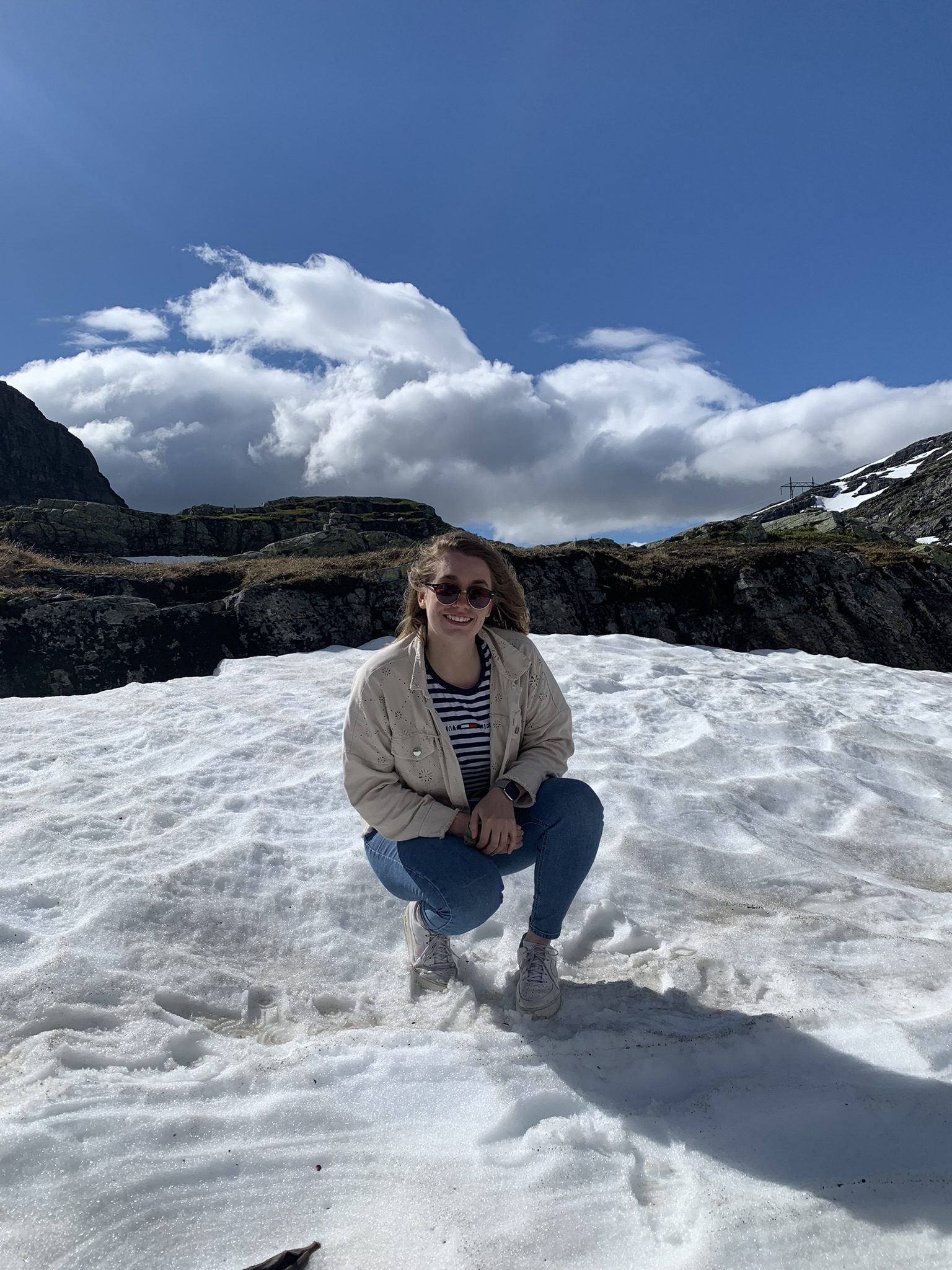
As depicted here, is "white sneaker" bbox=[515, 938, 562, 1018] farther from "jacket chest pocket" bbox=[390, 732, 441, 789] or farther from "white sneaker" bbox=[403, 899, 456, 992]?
"jacket chest pocket" bbox=[390, 732, 441, 789]

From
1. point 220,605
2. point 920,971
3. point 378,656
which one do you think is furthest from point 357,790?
point 220,605

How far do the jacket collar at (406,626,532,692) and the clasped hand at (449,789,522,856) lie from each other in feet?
1.66

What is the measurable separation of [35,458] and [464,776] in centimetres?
9239

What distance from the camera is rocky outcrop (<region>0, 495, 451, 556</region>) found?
2288 centimetres

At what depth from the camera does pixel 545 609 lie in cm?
1127

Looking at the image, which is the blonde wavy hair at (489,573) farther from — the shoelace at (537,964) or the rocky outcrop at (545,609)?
the rocky outcrop at (545,609)

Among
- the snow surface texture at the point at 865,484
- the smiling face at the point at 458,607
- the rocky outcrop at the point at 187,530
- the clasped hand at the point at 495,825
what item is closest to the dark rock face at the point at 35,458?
the rocky outcrop at the point at 187,530

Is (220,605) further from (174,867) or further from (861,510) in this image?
(861,510)

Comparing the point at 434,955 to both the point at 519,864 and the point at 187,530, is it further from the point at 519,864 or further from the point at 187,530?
the point at 187,530

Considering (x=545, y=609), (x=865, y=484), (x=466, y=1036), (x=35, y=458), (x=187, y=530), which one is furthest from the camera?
(x=865, y=484)

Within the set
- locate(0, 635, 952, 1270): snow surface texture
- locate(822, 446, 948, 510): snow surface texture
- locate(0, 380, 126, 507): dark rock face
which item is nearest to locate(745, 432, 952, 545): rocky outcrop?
locate(822, 446, 948, 510): snow surface texture

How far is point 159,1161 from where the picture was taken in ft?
6.67

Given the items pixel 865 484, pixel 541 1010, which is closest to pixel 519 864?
pixel 541 1010

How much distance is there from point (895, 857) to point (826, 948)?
58.1 inches
